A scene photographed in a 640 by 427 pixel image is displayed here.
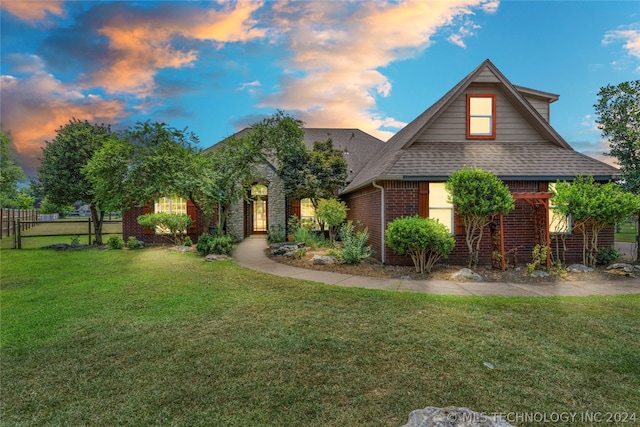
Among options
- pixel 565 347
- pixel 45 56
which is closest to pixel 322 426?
pixel 565 347

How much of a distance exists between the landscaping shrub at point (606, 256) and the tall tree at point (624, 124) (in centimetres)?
449

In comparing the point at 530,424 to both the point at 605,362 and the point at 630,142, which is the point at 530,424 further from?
the point at 630,142

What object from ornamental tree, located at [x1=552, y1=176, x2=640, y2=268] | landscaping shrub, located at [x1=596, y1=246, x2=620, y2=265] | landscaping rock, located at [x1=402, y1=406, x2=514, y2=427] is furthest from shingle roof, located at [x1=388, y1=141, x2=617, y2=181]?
landscaping rock, located at [x1=402, y1=406, x2=514, y2=427]

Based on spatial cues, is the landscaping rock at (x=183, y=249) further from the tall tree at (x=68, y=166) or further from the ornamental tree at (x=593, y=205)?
the ornamental tree at (x=593, y=205)

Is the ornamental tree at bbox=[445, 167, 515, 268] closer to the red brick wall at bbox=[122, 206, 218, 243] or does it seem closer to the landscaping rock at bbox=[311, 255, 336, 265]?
the landscaping rock at bbox=[311, 255, 336, 265]

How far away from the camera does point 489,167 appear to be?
9.34 m

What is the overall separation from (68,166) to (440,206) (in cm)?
1775

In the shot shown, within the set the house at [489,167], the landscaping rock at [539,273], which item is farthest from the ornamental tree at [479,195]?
the landscaping rock at [539,273]

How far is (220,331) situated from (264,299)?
159 centimetres

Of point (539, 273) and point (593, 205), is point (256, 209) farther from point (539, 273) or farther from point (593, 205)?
point (593, 205)

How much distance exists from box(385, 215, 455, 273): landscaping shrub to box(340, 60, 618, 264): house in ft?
2.99

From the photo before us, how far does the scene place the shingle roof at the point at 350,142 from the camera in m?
18.6

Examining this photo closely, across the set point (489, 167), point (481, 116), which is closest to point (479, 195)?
point (489, 167)

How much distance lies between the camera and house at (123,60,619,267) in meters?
9.00
